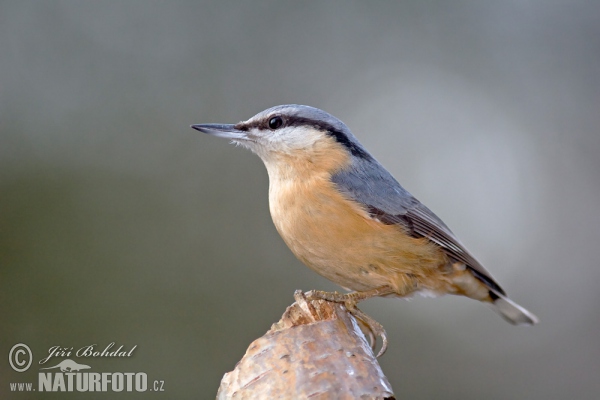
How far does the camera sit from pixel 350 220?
→ 258cm

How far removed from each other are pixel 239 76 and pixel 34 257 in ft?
7.62

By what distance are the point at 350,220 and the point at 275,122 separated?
2.07ft

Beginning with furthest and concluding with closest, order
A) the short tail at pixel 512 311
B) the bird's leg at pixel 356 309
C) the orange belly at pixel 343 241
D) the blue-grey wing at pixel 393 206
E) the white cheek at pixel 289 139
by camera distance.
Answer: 1. the short tail at pixel 512 311
2. the white cheek at pixel 289 139
3. the blue-grey wing at pixel 393 206
4. the orange belly at pixel 343 241
5. the bird's leg at pixel 356 309

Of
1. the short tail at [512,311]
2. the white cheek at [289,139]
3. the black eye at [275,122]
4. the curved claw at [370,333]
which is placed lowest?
the short tail at [512,311]

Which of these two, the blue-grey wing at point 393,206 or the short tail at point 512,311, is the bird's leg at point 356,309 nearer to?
the blue-grey wing at point 393,206

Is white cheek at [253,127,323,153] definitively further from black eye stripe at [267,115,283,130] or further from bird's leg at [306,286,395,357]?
bird's leg at [306,286,395,357]

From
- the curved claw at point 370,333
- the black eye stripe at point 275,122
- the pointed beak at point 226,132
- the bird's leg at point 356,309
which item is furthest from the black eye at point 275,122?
the curved claw at point 370,333

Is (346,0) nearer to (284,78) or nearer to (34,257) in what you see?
(284,78)

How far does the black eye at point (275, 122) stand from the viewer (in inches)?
115

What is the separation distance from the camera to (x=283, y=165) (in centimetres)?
282

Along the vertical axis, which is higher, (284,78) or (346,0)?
(346,0)

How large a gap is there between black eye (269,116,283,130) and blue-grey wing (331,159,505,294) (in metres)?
0.38

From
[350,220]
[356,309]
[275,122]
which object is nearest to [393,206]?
[350,220]

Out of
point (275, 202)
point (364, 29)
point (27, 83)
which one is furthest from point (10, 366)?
point (364, 29)
